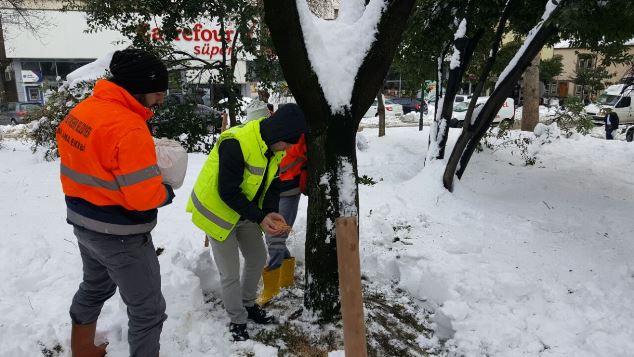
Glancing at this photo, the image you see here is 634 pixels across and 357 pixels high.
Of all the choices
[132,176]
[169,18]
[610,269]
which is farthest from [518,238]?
[169,18]

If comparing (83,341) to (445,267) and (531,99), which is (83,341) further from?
(531,99)

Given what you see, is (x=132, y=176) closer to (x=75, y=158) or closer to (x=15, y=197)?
(x=75, y=158)

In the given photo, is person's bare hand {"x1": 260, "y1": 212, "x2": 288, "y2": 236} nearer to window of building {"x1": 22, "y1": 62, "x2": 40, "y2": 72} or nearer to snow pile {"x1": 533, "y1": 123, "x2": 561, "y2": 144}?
snow pile {"x1": 533, "y1": 123, "x2": 561, "y2": 144}

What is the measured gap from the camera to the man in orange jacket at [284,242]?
3.46 meters

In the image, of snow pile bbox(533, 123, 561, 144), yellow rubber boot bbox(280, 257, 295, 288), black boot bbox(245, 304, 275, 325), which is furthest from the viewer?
snow pile bbox(533, 123, 561, 144)

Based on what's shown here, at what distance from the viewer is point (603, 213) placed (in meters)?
5.42

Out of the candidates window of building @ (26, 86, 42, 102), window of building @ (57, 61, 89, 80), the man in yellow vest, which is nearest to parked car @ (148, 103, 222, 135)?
the man in yellow vest

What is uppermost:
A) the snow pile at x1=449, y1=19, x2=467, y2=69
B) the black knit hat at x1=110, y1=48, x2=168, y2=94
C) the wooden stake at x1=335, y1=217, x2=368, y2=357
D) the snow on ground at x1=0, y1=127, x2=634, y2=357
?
the snow pile at x1=449, y1=19, x2=467, y2=69

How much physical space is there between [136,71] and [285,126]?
89 centimetres

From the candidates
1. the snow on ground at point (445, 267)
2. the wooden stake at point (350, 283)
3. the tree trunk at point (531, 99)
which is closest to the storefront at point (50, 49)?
the tree trunk at point (531, 99)

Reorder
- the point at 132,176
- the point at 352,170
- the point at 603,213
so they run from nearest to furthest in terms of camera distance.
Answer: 1. the point at 132,176
2. the point at 352,170
3. the point at 603,213

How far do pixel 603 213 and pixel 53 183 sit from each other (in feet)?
24.3

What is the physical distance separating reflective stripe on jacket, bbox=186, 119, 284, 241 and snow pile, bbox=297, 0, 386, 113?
0.50 meters

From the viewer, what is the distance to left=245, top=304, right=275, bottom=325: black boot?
3.11m
